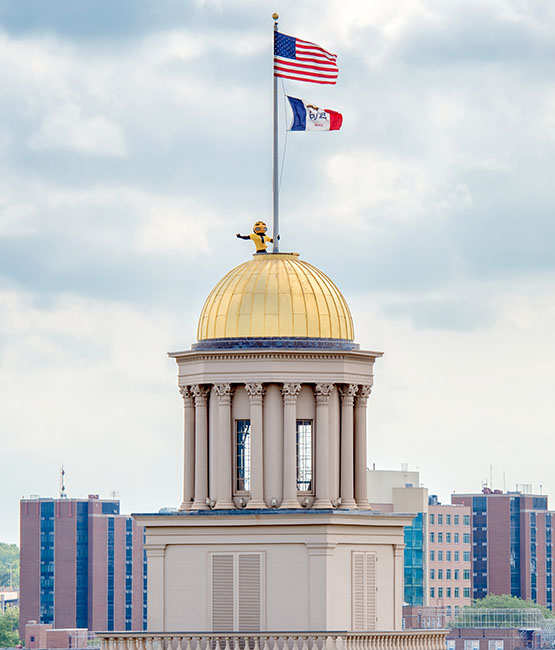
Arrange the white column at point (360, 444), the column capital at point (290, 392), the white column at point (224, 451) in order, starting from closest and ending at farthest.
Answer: the column capital at point (290, 392) < the white column at point (224, 451) < the white column at point (360, 444)

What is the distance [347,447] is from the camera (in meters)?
59.2

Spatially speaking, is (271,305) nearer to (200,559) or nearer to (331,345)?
(331,345)

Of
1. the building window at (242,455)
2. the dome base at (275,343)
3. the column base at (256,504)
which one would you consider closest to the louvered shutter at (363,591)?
the column base at (256,504)

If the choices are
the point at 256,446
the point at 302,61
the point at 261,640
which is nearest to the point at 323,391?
the point at 256,446

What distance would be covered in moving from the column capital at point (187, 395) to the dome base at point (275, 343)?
1.09 m

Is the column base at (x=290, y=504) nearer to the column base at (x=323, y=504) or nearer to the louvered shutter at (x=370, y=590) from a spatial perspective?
the column base at (x=323, y=504)

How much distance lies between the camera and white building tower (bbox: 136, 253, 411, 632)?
58281 millimetres

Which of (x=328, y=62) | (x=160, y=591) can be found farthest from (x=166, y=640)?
(x=328, y=62)

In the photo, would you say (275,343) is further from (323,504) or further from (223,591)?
(223,591)

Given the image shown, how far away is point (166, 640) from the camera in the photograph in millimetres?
57188

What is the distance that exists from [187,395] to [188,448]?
1191 mm

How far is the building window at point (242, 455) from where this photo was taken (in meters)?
Answer: 58.9

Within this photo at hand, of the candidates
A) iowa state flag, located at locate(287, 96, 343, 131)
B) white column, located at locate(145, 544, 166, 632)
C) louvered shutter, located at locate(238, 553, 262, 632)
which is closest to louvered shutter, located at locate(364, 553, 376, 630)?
louvered shutter, located at locate(238, 553, 262, 632)

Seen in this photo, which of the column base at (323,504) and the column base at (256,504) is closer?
the column base at (256,504)
